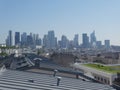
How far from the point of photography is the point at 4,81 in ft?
33.8

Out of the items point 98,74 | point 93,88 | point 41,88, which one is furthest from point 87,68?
point 41,88

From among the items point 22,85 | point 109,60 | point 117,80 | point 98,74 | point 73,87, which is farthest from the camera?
point 109,60

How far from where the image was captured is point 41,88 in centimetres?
1025

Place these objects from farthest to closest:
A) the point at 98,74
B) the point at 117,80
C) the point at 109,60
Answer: the point at 109,60, the point at 98,74, the point at 117,80

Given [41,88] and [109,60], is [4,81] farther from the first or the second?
[109,60]

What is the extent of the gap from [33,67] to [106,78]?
12240mm

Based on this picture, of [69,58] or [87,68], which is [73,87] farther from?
[69,58]

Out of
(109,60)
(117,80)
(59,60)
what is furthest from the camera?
(109,60)

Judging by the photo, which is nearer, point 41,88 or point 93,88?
point 41,88

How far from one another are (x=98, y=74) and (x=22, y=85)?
23883 millimetres

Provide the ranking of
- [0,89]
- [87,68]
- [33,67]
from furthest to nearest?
[87,68]
[33,67]
[0,89]

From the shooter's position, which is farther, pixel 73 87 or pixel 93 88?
pixel 93 88

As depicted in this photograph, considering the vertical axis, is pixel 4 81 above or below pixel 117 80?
above

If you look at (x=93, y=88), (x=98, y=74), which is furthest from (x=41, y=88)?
(x=98, y=74)
